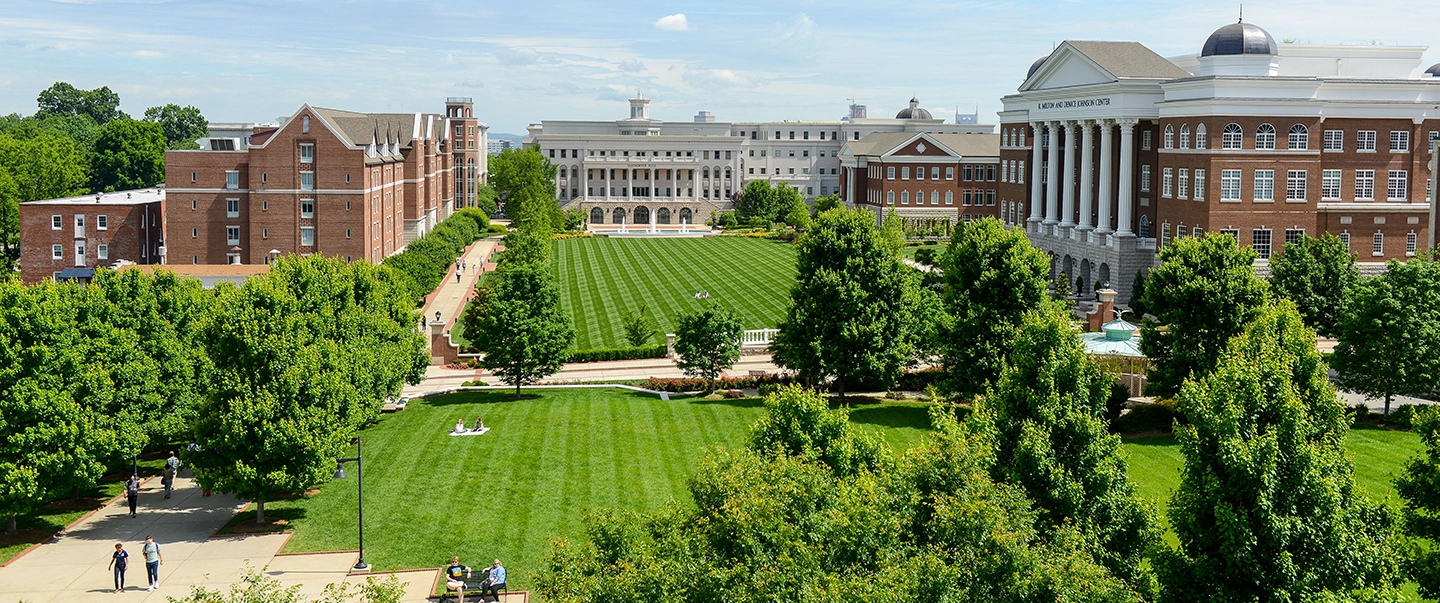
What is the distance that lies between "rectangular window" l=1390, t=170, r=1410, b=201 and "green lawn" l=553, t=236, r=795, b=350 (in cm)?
3571

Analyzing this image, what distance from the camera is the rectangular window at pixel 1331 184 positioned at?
7206 cm

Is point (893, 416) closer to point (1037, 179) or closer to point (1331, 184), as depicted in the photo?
point (1331, 184)

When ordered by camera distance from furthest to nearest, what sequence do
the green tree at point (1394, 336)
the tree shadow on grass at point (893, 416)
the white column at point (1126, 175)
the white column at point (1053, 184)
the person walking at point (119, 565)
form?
the white column at point (1053, 184)
the white column at point (1126, 175)
the tree shadow on grass at point (893, 416)
the green tree at point (1394, 336)
the person walking at point (119, 565)

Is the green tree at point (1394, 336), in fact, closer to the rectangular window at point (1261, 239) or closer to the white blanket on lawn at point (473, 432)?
the rectangular window at point (1261, 239)

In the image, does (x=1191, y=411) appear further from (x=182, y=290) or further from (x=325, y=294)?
(x=182, y=290)

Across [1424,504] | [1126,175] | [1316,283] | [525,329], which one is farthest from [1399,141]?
[1424,504]

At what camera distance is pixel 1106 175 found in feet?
268

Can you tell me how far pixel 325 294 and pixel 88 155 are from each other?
126392 mm

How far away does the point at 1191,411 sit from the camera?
2441 cm

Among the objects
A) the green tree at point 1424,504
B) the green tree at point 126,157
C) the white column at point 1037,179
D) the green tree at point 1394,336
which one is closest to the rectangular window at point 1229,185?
the white column at point 1037,179

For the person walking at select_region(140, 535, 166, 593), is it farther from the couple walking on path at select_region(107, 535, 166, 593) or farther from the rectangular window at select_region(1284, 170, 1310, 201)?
the rectangular window at select_region(1284, 170, 1310, 201)

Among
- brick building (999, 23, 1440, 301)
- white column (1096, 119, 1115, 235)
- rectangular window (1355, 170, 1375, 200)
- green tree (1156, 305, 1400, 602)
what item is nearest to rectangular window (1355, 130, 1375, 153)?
brick building (999, 23, 1440, 301)

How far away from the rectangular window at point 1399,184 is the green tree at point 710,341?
4128cm

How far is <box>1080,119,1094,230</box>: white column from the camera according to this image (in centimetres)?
8462
